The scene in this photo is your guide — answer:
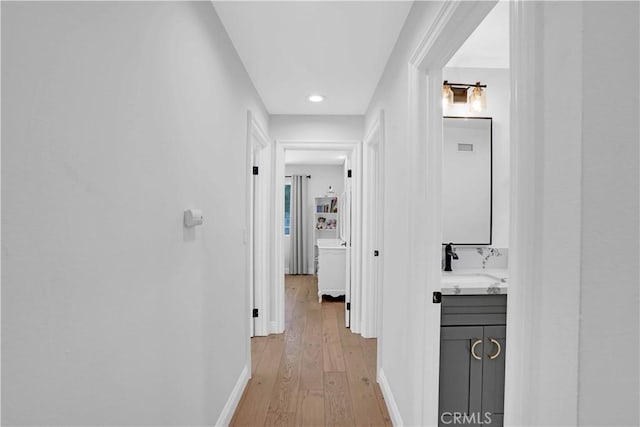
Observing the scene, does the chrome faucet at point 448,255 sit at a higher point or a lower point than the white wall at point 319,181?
lower

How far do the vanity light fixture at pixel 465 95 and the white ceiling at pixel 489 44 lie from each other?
0.15 m

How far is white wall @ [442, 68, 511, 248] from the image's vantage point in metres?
2.54

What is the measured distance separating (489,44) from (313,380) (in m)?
2.70

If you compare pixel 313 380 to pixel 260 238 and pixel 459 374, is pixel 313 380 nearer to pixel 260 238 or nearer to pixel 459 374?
pixel 459 374

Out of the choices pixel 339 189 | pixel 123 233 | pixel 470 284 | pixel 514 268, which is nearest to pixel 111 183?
pixel 123 233

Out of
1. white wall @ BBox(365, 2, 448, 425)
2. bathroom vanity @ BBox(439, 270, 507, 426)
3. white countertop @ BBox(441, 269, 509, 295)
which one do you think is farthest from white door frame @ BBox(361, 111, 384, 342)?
bathroom vanity @ BBox(439, 270, 507, 426)

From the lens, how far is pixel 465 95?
2535 millimetres

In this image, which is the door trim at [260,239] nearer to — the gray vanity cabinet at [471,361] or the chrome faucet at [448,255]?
the chrome faucet at [448,255]

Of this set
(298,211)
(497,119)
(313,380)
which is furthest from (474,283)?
(298,211)

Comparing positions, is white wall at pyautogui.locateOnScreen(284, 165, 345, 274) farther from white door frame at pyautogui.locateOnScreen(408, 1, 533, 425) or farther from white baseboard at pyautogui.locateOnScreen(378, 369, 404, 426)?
white door frame at pyautogui.locateOnScreen(408, 1, 533, 425)

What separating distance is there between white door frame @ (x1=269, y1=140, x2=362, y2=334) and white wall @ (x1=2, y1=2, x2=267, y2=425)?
1915 millimetres

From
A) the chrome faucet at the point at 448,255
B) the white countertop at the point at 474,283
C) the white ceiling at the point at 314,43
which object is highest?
the white ceiling at the point at 314,43

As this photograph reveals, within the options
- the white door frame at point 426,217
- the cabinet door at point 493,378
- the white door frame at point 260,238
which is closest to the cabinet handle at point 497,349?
the cabinet door at point 493,378

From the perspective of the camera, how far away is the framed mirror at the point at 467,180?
2.53 m
